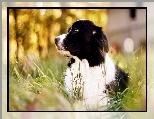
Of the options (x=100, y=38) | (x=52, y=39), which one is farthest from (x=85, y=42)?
(x=52, y=39)

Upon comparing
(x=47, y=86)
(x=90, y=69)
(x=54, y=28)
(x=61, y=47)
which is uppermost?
(x=54, y=28)

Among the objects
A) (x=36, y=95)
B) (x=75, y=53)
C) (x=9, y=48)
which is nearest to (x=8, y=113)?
(x=36, y=95)

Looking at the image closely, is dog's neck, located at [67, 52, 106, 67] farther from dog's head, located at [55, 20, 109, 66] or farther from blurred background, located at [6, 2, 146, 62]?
blurred background, located at [6, 2, 146, 62]

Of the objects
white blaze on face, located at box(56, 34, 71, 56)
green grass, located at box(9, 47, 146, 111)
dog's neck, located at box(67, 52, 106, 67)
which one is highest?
white blaze on face, located at box(56, 34, 71, 56)

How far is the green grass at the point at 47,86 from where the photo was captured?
9.78 ft

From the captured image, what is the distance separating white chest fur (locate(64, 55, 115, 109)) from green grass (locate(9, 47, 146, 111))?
0.06 m

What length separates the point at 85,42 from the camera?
9.68ft

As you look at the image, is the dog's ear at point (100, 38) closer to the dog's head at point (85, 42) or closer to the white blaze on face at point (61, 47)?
the dog's head at point (85, 42)

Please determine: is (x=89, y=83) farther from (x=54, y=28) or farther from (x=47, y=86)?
(x=54, y=28)

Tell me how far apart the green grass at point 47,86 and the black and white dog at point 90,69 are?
2.1 inches

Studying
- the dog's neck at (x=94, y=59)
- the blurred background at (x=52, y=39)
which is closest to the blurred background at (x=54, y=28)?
the blurred background at (x=52, y=39)

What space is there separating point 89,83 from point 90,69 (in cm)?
11

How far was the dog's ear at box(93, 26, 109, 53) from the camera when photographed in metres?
2.97

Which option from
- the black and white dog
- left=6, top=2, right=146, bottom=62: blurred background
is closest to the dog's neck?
the black and white dog
